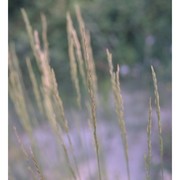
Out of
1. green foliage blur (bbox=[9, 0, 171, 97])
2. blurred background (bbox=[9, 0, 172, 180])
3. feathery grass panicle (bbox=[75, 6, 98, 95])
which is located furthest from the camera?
green foliage blur (bbox=[9, 0, 171, 97])

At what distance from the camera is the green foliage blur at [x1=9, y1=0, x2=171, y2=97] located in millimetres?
3242

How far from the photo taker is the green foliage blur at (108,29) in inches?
128

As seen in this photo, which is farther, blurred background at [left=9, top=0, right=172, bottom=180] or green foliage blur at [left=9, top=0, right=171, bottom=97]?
green foliage blur at [left=9, top=0, right=171, bottom=97]

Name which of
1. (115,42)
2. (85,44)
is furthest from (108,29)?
(85,44)

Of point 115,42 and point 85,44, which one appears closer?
point 85,44

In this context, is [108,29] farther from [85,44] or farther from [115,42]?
[85,44]

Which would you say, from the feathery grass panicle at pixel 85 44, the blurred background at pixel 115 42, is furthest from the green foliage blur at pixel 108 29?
the feathery grass panicle at pixel 85 44

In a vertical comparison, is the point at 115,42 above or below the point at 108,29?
below

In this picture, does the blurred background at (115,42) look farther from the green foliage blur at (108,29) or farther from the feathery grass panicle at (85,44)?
the feathery grass panicle at (85,44)

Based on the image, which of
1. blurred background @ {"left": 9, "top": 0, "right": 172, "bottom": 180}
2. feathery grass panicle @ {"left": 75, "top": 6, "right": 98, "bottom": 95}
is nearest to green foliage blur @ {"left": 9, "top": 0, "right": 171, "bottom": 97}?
blurred background @ {"left": 9, "top": 0, "right": 172, "bottom": 180}

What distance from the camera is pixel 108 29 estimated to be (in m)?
3.43

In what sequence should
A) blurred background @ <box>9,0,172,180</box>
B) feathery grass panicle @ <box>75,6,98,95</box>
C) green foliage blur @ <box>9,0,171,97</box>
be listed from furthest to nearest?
1. green foliage blur @ <box>9,0,171,97</box>
2. blurred background @ <box>9,0,172,180</box>
3. feathery grass panicle @ <box>75,6,98,95</box>

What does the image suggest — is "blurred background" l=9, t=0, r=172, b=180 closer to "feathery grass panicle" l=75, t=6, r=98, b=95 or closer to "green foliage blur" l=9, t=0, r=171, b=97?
"green foliage blur" l=9, t=0, r=171, b=97

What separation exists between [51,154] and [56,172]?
629 millimetres
